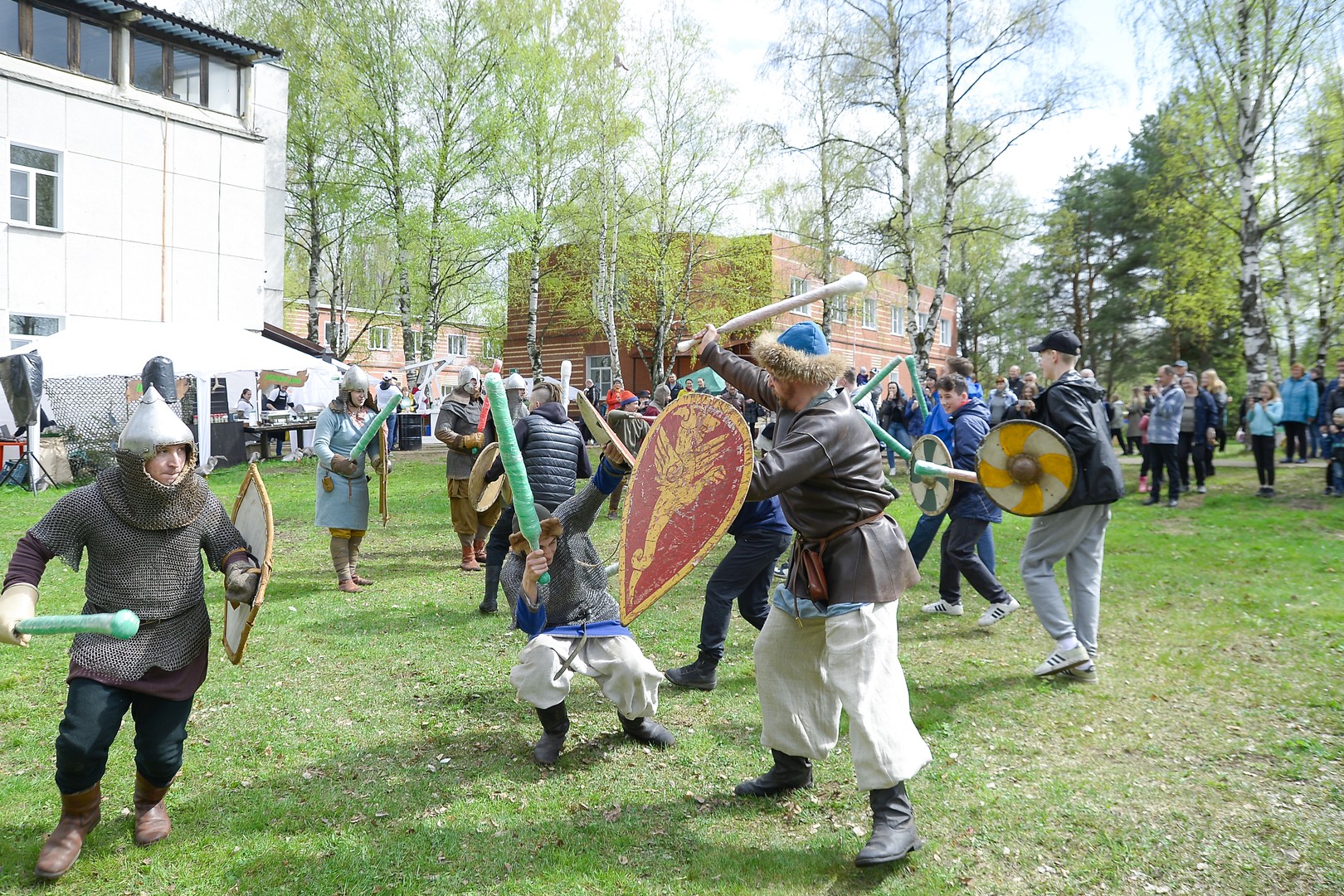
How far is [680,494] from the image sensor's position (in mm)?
3385

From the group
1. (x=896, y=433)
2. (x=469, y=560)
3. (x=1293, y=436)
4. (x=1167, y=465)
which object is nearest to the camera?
(x=469, y=560)

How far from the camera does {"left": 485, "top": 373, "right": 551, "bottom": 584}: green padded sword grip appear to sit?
2877 mm

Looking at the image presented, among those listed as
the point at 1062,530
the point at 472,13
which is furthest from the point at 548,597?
the point at 472,13

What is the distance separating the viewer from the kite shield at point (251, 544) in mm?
3158

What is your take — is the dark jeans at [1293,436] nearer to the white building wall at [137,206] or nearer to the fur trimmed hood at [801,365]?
the fur trimmed hood at [801,365]

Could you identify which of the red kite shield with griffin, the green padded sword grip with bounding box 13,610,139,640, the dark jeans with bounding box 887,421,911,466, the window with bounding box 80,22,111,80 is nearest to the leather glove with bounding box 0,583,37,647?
the green padded sword grip with bounding box 13,610,139,640

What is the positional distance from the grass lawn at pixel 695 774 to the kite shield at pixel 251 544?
0.82m

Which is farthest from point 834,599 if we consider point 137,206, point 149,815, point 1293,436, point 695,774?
point 137,206

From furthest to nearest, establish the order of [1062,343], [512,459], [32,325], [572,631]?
1. [32,325]
2. [1062,343]
3. [572,631]
4. [512,459]

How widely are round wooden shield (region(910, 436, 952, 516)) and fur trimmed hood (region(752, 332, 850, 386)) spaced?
2.85 meters

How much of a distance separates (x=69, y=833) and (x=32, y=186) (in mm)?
18681

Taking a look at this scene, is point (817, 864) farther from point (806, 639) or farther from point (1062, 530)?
point (1062, 530)

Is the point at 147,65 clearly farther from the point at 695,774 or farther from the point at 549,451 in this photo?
the point at 695,774

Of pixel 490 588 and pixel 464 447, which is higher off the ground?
pixel 464 447
